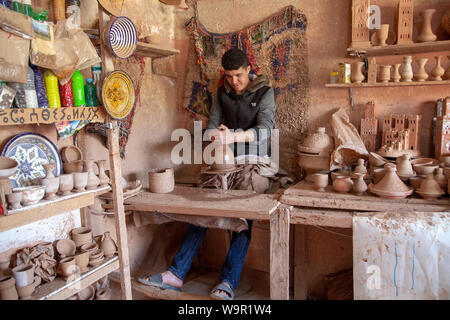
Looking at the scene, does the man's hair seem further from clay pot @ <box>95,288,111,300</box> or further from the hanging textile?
clay pot @ <box>95,288,111,300</box>

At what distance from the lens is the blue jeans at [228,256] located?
265 centimetres

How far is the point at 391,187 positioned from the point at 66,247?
7.28 feet

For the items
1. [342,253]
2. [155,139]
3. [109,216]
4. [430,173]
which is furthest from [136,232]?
Answer: [430,173]

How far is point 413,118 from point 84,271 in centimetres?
276

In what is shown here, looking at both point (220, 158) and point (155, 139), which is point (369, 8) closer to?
point (220, 158)

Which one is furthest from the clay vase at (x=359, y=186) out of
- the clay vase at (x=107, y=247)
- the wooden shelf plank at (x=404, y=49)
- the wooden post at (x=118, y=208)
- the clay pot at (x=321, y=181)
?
the clay vase at (x=107, y=247)

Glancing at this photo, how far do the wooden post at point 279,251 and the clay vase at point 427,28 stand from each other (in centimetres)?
177

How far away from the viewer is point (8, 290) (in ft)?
5.62

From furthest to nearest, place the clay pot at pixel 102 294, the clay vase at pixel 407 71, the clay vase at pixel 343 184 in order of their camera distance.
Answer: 1. the clay vase at pixel 407 71
2. the clay pot at pixel 102 294
3. the clay vase at pixel 343 184

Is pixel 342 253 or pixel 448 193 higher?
pixel 448 193

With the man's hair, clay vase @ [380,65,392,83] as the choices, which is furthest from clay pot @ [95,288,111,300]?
clay vase @ [380,65,392,83]

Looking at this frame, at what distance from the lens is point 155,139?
3412 mm

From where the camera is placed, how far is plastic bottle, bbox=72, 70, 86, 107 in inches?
80.2

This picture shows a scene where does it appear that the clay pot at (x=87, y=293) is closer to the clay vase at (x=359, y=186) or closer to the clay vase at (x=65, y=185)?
the clay vase at (x=65, y=185)
